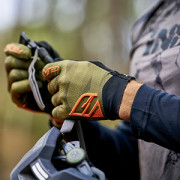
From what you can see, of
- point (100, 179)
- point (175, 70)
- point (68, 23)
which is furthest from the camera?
point (68, 23)

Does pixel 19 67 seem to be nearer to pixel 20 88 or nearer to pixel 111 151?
pixel 20 88

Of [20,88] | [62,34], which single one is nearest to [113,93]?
[20,88]

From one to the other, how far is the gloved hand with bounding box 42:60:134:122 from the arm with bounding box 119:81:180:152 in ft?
0.14

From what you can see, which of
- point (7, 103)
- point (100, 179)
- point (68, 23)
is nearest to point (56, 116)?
point (100, 179)

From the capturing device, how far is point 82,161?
69 centimetres

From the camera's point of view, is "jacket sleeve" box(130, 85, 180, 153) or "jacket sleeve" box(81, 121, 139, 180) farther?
"jacket sleeve" box(81, 121, 139, 180)

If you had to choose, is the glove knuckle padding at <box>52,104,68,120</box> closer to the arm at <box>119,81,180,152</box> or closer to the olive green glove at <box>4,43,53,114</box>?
the arm at <box>119,81,180,152</box>

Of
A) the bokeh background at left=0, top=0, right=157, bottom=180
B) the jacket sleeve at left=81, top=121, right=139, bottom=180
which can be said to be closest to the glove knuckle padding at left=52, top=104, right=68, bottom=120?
the jacket sleeve at left=81, top=121, right=139, bottom=180

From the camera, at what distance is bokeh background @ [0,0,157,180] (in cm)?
789

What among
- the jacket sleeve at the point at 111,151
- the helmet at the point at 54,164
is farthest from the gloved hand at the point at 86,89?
the jacket sleeve at the point at 111,151

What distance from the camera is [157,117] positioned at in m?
0.72

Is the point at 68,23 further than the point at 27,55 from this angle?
Yes

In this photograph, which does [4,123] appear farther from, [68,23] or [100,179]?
[100,179]

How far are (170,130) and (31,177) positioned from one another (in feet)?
1.64
